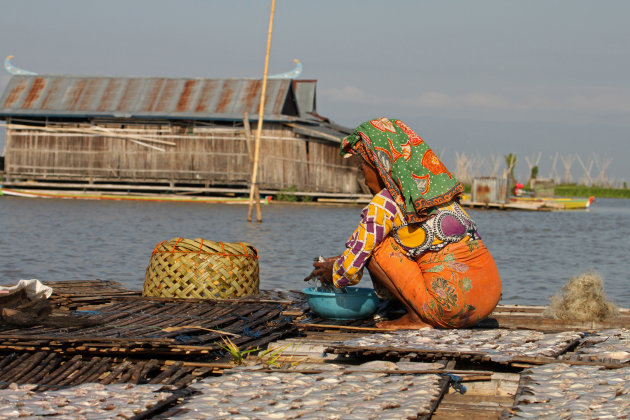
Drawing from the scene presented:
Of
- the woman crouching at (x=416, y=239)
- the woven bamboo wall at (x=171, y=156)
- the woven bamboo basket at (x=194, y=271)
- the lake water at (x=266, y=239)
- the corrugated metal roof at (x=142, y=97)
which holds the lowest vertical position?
the lake water at (x=266, y=239)

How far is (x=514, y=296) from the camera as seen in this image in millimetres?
8828

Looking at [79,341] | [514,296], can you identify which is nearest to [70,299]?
[79,341]

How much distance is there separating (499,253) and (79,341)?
11.2m

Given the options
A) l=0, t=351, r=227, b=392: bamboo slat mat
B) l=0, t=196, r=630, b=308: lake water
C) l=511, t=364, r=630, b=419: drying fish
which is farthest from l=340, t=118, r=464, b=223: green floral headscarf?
l=0, t=196, r=630, b=308: lake water

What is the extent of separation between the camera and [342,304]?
16.2 feet

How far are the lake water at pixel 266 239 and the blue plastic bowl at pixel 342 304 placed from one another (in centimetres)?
379

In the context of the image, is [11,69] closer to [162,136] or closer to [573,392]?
[162,136]

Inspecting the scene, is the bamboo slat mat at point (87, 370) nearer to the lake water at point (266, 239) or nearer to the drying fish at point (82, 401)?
the drying fish at point (82, 401)

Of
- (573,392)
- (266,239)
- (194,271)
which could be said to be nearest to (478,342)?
(573,392)

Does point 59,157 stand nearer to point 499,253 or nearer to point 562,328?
point 499,253

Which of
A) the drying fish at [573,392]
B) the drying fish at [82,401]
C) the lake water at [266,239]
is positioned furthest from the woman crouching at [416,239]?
the lake water at [266,239]

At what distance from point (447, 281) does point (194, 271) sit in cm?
196

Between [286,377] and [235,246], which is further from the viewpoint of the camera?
[235,246]

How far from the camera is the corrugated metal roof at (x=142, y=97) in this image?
27.7m
